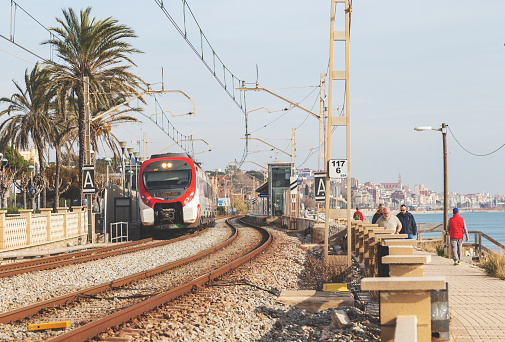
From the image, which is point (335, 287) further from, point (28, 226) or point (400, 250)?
point (28, 226)

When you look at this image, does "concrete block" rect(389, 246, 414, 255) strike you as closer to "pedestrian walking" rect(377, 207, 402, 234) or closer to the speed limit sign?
"pedestrian walking" rect(377, 207, 402, 234)

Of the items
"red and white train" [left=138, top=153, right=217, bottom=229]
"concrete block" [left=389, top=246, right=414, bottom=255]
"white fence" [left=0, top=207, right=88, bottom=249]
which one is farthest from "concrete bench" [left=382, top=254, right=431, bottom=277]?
"red and white train" [left=138, top=153, right=217, bottom=229]

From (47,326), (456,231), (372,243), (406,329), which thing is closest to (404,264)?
(406,329)

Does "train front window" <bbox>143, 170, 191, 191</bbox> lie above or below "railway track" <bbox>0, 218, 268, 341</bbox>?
above

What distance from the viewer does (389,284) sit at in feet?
20.2

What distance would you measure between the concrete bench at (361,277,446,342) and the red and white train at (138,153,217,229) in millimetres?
22359

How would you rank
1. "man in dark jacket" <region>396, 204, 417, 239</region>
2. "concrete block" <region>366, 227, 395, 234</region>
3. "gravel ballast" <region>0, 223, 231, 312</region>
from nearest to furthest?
1. "gravel ballast" <region>0, 223, 231, 312</region>
2. "concrete block" <region>366, 227, 395, 234</region>
3. "man in dark jacket" <region>396, 204, 417, 239</region>

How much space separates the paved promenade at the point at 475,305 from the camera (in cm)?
731

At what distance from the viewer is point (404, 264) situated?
7.64 meters

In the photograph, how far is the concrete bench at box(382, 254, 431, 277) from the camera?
7.59m

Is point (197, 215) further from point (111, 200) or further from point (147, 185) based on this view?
point (111, 200)

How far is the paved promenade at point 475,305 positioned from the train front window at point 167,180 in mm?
14860

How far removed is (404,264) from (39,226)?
1848 cm

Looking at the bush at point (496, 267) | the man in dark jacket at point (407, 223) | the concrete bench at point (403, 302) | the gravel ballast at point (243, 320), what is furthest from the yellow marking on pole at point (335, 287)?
the man in dark jacket at point (407, 223)
